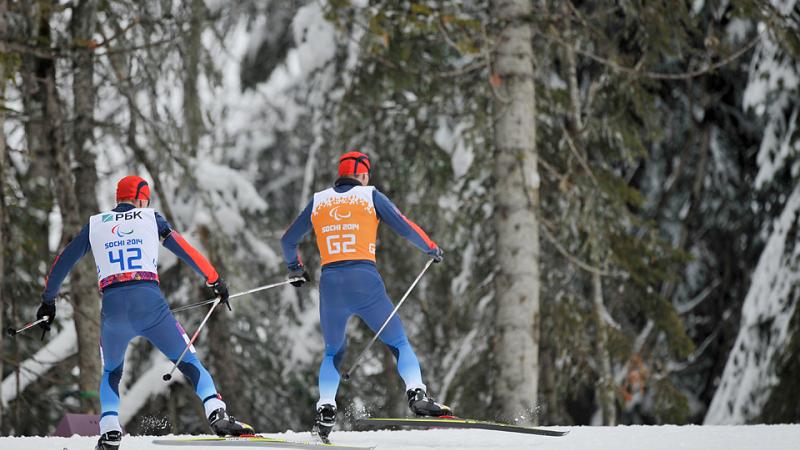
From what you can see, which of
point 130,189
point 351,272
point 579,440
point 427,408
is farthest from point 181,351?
point 579,440

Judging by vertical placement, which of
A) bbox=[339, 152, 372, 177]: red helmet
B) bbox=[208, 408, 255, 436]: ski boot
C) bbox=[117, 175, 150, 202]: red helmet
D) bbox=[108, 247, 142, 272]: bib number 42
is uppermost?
bbox=[339, 152, 372, 177]: red helmet

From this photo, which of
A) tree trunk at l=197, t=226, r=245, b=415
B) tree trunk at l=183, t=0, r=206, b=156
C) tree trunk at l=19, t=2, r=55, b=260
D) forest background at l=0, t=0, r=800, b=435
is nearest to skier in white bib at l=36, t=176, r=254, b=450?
forest background at l=0, t=0, r=800, b=435

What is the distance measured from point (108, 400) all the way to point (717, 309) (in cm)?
1076

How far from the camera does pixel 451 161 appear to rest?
1267 centimetres

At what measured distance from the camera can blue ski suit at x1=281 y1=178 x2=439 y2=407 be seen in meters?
7.12

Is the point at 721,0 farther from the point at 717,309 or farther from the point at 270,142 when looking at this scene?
the point at 270,142

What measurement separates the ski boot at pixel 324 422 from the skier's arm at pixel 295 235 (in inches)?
42.7

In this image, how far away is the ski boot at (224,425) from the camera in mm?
6570

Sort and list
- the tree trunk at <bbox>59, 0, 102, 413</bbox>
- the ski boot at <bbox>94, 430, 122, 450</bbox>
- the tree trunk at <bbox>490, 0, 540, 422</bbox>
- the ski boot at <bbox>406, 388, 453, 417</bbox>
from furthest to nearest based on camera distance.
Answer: the tree trunk at <bbox>59, 0, 102, 413</bbox>
the tree trunk at <bbox>490, 0, 540, 422</bbox>
the ski boot at <bbox>406, 388, 453, 417</bbox>
the ski boot at <bbox>94, 430, 122, 450</bbox>

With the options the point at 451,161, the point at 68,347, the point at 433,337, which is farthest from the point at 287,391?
the point at 451,161

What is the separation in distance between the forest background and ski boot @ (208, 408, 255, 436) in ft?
8.99

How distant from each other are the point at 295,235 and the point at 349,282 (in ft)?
2.11

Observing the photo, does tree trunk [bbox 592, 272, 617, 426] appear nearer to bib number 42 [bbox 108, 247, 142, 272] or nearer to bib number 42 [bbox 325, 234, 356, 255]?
bib number 42 [bbox 325, 234, 356, 255]

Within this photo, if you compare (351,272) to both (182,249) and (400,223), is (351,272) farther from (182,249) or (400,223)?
(182,249)
